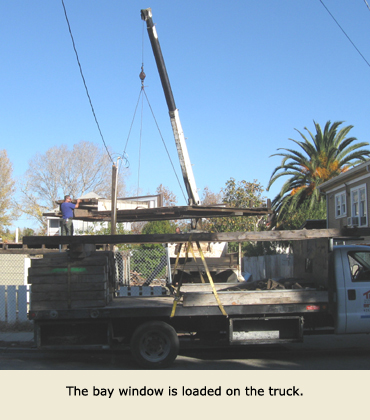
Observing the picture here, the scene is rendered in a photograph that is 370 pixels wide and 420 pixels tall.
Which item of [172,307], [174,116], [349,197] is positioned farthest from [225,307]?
[349,197]

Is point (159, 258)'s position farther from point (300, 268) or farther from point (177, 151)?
point (300, 268)

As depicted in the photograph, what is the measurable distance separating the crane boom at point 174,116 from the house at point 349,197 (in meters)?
7.12

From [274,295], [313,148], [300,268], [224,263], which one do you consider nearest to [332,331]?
[274,295]

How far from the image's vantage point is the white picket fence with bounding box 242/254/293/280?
62.7 feet

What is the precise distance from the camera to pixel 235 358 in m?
8.30

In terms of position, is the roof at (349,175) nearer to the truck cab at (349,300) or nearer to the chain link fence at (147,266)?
the chain link fence at (147,266)

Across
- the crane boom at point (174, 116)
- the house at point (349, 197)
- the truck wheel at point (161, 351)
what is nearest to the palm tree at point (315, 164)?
the house at point (349, 197)

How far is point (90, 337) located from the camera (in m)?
7.41

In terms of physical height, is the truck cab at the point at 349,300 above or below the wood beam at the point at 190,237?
below

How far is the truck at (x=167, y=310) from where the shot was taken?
725 cm

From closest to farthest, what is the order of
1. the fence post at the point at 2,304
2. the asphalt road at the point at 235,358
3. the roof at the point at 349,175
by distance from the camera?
1. the asphalt road at the point at 235,358
2. the fence post at the point at 2,304
3. the roof at the point at 349,175

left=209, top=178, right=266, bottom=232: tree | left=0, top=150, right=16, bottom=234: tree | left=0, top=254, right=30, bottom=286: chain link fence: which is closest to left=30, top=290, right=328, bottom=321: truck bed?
left=0, top=254, right=30, bottom=286: chain link fence

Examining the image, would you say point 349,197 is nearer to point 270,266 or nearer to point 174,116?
point 270,266

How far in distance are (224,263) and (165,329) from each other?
744cm
